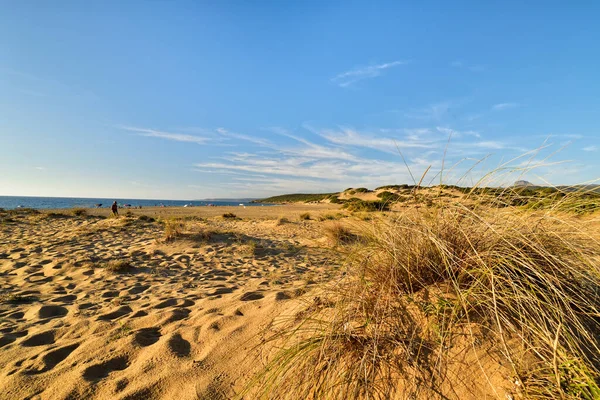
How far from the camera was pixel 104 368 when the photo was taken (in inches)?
87.5

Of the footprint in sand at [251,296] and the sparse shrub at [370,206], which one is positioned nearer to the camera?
the sparse shrub at [370,206]

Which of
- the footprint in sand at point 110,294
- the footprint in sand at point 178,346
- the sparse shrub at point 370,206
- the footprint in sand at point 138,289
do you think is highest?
the sparse shrub at point 370,206

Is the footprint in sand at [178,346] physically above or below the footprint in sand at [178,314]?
above

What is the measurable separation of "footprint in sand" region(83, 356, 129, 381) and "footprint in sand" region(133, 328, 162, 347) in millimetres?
241

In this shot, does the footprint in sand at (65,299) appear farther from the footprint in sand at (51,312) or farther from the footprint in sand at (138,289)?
the footprint in sand at (138,289)

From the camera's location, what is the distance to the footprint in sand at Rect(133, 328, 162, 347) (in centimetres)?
260

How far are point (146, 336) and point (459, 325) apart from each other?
275cm

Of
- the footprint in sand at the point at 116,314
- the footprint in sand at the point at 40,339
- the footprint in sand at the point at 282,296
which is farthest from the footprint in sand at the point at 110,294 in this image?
the footprint in sand at the point at 282,296

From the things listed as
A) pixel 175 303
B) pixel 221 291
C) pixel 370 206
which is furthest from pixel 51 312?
pixel 370 206

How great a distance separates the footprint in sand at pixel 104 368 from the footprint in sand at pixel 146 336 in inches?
9.5

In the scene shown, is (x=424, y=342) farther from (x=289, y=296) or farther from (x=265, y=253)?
(x=265, y=253)

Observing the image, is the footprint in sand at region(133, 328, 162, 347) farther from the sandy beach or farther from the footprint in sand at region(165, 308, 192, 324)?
the footprint in sand at region(165, 308, 192, 324)

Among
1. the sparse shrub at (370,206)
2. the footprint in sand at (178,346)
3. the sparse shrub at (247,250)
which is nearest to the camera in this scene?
the footprint in sand at (178,346)

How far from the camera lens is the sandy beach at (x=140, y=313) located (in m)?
2.03
